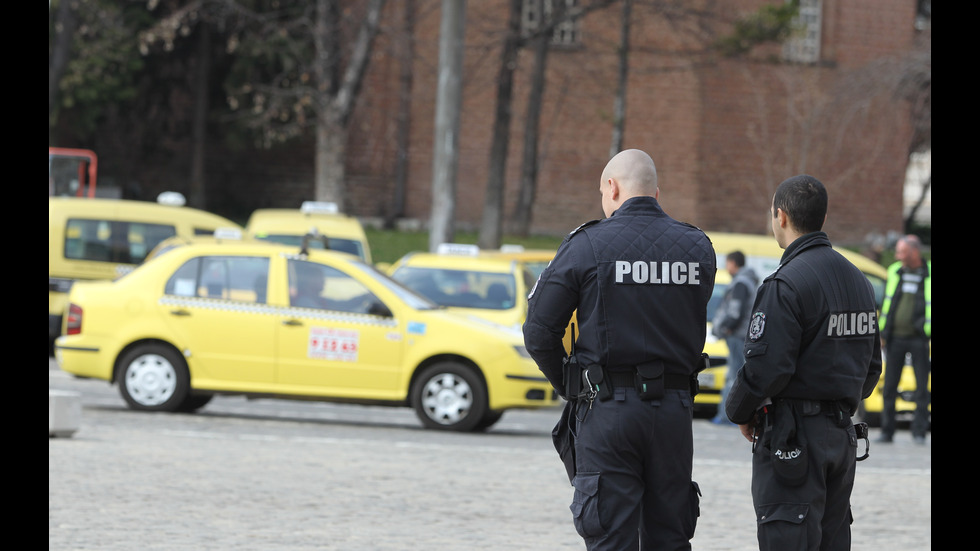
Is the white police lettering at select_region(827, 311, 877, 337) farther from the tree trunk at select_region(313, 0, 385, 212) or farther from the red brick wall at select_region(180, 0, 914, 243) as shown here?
the red brick wall at select_region(180, 0, 914, 243)

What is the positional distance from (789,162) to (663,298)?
32.4m

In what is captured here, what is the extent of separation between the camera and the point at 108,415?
42.9ft

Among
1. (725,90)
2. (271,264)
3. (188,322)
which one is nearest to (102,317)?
(188,322)

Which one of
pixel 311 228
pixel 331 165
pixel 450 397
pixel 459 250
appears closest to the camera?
pixel 450 397

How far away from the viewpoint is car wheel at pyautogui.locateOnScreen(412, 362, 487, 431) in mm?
13008

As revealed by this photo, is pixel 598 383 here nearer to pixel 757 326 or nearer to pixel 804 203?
pixel 757 326

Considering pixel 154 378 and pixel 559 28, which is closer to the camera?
pixel 154 378

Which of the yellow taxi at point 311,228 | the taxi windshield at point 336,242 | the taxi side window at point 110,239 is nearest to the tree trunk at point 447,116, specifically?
the yellow taxi at point 311,228

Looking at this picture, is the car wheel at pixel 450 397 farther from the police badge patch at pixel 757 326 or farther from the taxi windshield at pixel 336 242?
the police badge patch at pixel 757 326

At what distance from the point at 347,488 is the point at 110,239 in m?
11.2

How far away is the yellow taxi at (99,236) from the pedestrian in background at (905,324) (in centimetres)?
903

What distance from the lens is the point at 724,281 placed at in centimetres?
1739

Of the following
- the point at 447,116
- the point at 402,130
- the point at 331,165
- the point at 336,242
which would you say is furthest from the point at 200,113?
the point at 336,242
